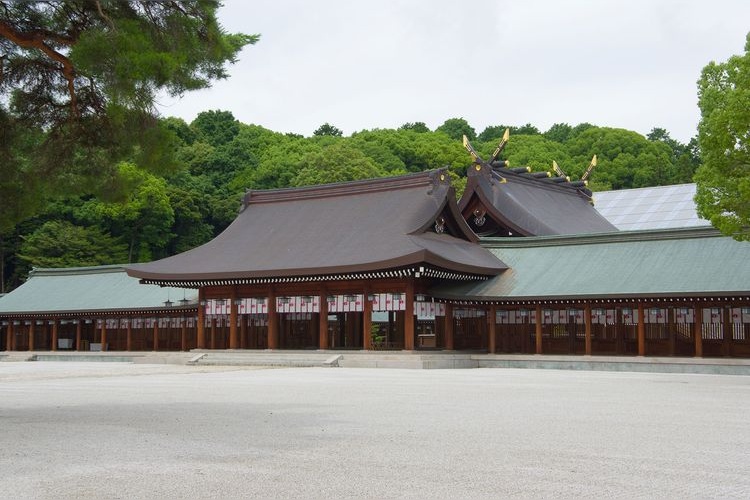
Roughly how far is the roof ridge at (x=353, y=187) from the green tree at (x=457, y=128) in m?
48.9

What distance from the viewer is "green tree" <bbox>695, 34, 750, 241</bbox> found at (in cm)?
1831

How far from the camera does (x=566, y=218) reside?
42125 mm

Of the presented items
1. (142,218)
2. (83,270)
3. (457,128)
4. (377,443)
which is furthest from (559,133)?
(377,443)

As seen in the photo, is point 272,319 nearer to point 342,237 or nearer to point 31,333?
point 342,237

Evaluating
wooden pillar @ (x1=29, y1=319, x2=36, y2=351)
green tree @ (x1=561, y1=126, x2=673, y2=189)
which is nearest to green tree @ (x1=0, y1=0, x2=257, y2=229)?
wooden pillar @ (x1=29, y1=319, x2=36, y2=351)

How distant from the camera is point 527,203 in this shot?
4012 cm

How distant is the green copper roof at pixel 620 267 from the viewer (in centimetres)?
2627

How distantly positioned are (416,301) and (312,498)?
76.7 ft

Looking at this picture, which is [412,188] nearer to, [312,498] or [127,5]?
[127,5]

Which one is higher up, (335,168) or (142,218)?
(335,168)

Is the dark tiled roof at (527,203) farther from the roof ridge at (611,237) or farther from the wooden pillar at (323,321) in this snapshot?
the wooden pillar at (323,321)

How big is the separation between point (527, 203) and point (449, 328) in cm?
1127

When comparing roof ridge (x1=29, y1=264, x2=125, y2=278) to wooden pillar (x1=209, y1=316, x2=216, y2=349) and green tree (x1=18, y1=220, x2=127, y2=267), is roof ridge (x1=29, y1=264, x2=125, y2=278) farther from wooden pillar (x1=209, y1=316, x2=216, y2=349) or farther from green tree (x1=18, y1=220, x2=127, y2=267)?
green tree (x1=18, y1=220, x2=127, y2=267)

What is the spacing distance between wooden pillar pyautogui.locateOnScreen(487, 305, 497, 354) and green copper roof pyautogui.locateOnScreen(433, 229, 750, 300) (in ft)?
2.74
